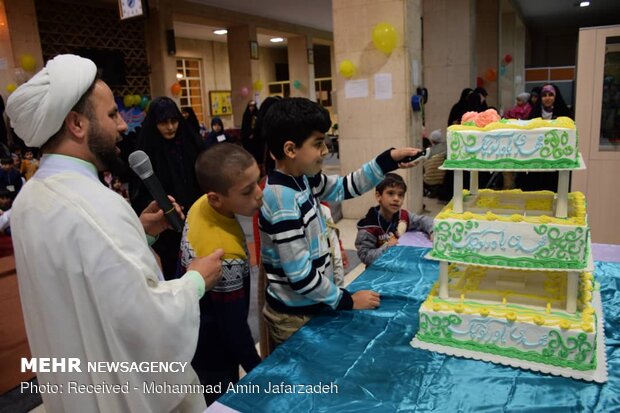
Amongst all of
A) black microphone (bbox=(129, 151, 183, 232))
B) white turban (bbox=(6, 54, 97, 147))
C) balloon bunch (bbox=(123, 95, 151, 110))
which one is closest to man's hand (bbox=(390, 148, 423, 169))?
black microphone (bbox=(129, 151, 183, 232))

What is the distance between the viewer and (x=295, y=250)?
167 cm

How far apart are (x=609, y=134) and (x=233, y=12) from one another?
32.3 feet

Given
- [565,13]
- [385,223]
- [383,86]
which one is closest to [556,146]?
[385,223]

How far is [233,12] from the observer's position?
1179 cm

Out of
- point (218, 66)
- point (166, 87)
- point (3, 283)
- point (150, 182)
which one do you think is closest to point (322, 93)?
point (218, 66)

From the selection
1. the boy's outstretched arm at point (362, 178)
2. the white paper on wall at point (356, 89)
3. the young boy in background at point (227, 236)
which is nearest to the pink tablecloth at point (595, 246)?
the boy's outstretched arm at point (362, 178)

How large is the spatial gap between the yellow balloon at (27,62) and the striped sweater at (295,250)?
25.2 ft

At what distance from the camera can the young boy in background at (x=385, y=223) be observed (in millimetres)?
2977

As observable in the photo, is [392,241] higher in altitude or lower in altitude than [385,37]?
lower

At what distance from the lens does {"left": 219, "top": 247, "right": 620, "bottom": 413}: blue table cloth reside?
1.36 metres

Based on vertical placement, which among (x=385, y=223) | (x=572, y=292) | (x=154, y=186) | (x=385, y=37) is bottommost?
(x=385, y=223)

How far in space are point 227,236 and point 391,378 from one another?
74cm

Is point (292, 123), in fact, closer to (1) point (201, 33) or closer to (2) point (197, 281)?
(2) point (197, 281)

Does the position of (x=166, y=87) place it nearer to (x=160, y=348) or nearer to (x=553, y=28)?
(x=160, y=348)
